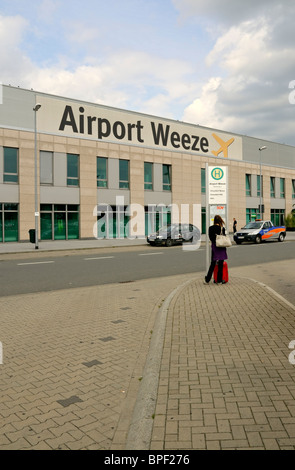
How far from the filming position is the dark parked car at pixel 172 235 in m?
25.6

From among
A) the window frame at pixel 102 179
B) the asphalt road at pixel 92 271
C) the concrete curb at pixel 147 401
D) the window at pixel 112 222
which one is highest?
the window frame at pixel 102 179

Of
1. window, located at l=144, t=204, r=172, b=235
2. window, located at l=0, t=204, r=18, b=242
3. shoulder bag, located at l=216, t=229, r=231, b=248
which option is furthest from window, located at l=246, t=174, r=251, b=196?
shoulder bag, located at l=216, t=229, r=231, b=248

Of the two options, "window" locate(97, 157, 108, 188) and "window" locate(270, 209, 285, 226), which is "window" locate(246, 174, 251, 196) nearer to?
"window" locate(270, 209, 285, 226)

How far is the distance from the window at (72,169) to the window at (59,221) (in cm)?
178

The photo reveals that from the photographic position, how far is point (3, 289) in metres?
10.1

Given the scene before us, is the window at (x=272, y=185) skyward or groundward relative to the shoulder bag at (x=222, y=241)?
skyward

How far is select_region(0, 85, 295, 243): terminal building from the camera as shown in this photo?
2700 cm

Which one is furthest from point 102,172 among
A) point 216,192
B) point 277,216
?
point 277,216
